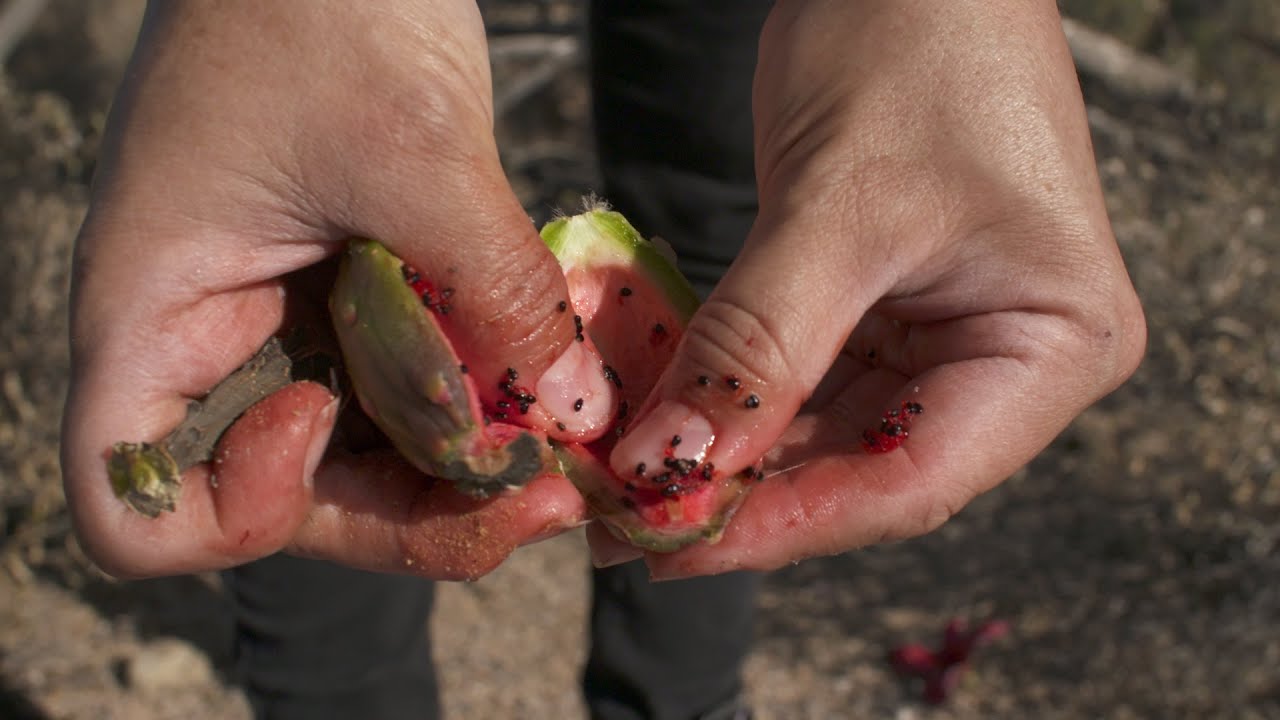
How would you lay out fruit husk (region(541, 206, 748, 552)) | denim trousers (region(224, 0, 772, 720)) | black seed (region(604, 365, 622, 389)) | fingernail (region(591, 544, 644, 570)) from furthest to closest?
denim trousers (region(224, 0, 772, 720)) < fruit husk (region(541, 206, 748, 552)) < black seed (region(604, 365, 622, 389)) < fingernail (region(591, 544, 644, 570))

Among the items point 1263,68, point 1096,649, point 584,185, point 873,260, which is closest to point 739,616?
point 1096,649

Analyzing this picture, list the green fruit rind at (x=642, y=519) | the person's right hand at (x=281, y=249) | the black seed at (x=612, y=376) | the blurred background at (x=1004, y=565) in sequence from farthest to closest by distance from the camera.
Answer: the blurred background at (x=1004, y=565)
the black seed at (x=612, y=376)
the green fruit rind at (x=642, y=519)
the person's right hand at (x=281, y=249)

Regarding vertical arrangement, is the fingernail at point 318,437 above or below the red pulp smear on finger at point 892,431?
above

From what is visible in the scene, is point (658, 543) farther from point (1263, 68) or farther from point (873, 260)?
point (1263, 68)

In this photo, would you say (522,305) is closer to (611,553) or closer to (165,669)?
(611,553)

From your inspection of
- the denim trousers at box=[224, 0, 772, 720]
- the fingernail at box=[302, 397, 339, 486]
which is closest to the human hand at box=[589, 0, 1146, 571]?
the fingernail at box=[302, 397, 339, 486]

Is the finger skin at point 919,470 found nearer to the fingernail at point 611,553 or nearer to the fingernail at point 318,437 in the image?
the fingernail at point 611,553

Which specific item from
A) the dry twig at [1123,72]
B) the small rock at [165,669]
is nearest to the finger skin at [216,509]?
the small rock at [165,669]

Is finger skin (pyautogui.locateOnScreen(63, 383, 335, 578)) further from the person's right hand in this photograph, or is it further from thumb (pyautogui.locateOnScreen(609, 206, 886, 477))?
thumb (pyautogui.locateOnScreen(609, 206, 886, 477))
